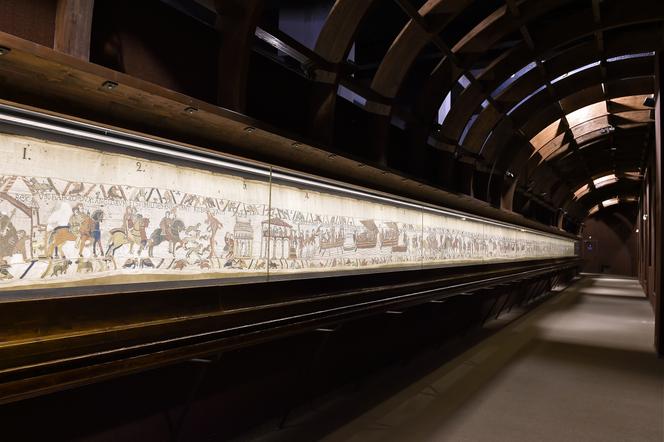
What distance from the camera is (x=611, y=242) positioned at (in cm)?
4059

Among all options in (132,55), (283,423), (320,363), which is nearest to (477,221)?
(320,363)

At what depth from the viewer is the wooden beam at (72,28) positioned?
9.73 feet

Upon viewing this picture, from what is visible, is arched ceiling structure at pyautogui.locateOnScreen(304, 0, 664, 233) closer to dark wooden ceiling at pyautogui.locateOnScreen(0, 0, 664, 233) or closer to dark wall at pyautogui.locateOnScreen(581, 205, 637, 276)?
dark wooden ceiling at pyautogui.locateOnScreen(0, 0, 664, 233)

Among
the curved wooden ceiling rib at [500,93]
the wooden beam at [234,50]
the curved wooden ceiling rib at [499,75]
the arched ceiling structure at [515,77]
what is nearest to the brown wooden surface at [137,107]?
the wooden beam at [234,50]

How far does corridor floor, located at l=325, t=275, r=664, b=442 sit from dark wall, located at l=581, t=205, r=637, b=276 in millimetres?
34275

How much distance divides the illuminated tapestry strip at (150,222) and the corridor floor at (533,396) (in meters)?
1.81

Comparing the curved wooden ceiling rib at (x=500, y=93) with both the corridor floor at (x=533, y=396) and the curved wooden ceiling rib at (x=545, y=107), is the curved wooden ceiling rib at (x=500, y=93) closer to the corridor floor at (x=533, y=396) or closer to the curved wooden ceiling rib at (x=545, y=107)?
the curved wooden ceiling rib at (x=545, y=107)

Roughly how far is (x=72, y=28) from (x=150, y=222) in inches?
51.6

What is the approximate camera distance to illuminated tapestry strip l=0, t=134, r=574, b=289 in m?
2.56

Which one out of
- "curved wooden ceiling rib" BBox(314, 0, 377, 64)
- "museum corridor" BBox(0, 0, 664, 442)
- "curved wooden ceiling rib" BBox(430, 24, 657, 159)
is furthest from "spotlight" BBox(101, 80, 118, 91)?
"curved wooden ceiling rib" BBox(430, 24, 657, 159)

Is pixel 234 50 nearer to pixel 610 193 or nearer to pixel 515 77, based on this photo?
pixel 515 77

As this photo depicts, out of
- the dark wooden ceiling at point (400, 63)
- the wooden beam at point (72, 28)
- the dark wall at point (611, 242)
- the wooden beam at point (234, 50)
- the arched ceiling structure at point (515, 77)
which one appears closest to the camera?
the wooden beam at point (72, 28)

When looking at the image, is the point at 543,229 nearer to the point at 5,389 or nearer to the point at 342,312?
the point at 342,312

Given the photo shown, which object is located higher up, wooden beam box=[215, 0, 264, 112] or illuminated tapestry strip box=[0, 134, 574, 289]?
wooden beam box=[215, 0, 264, 112]
